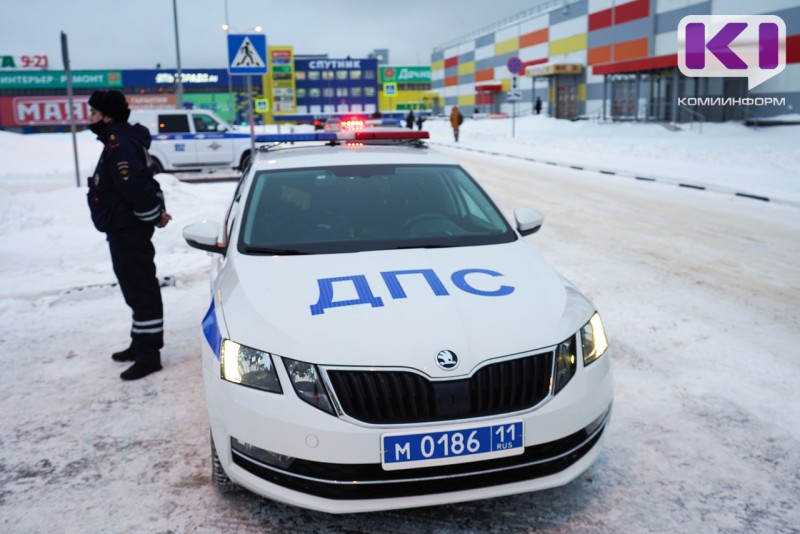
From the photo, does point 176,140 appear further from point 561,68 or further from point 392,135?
point 561,68

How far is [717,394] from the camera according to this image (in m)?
4.23

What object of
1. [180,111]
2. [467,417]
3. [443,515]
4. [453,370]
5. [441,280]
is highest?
[180,111]

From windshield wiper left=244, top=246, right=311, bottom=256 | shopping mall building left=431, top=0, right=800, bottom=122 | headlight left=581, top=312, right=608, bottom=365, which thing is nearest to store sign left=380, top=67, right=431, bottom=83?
shopping mall building left=431, top=0, right=800, bottom=122

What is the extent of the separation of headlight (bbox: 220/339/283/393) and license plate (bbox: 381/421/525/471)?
51cm

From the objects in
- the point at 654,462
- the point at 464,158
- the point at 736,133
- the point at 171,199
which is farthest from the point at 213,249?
the point at 736,133

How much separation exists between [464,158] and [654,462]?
68.3 feet

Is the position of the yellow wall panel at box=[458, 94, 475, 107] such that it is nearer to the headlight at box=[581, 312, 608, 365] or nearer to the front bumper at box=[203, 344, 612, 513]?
the headlight at box=[581, 312, 608, 365]

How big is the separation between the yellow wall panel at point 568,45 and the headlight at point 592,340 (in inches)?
2095

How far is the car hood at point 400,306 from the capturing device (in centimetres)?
278

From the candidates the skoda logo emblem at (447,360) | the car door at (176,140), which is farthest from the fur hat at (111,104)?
the car door at (176,140)

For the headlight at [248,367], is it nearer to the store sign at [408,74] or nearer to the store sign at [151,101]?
the store sign at [151,101]

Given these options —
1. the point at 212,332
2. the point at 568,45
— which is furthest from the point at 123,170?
the point at 568,45

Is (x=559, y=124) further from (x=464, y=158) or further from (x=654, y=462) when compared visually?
(x=654, y=462)

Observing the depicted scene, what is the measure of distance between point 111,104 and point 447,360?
3249 millimetres
